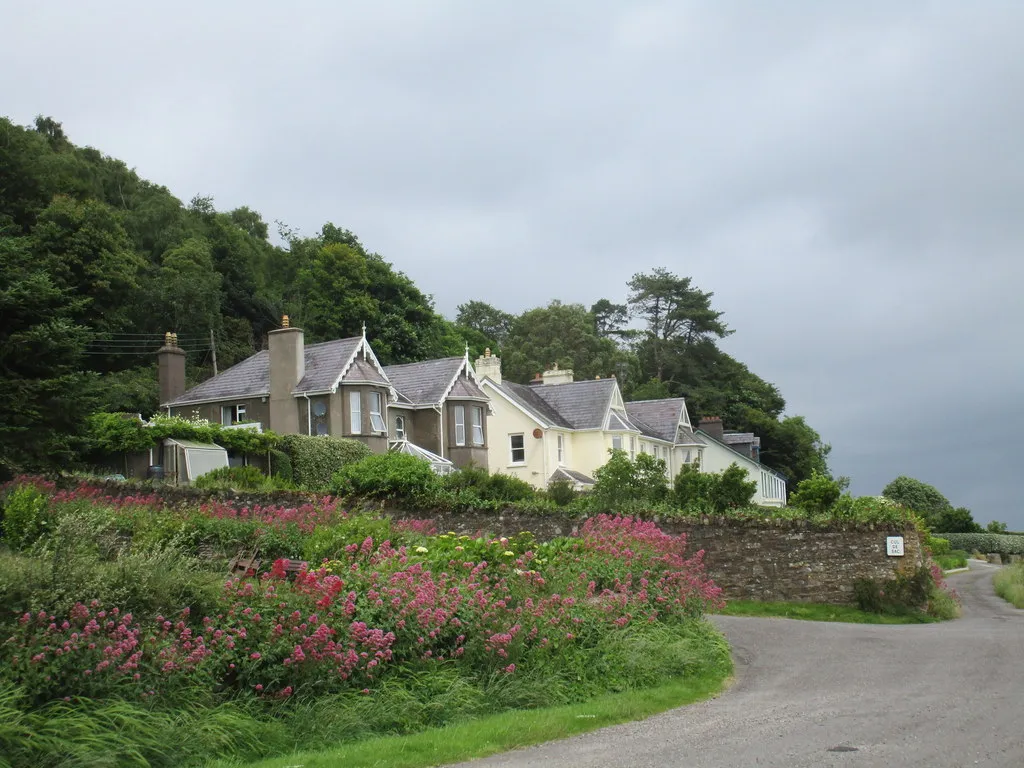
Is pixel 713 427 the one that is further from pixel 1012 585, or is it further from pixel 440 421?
pixel 1012 585

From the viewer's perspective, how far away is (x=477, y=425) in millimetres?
49812

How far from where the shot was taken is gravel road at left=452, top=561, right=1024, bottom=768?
30.2ft

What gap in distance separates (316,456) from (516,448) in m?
16.7

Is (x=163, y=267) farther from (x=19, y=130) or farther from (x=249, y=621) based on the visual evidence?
(x=249, y=621)

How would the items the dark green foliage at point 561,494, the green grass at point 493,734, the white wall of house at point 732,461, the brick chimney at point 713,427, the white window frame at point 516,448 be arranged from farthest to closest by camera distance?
the brick chimney at point 713,427, the white wall of house at point 732,461, the white window frame at point 516,448, the dark green foliage at point 561,494, the green grass at point 493,734

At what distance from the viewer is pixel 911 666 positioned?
1545 centimetres

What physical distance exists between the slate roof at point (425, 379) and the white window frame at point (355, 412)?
18.1 ft

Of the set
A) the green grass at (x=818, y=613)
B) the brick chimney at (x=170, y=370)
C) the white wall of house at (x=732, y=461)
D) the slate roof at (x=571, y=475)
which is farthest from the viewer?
the white wall of house at (x=732, y=461)

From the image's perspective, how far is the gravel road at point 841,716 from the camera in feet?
30.2

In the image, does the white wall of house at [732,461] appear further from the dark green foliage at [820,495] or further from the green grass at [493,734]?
the green grass at [493,734]

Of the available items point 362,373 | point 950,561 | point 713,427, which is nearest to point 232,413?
point 362,373

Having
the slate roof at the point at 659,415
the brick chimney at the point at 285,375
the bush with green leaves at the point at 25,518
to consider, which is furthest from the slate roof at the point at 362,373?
the bush with green leaves at the point at 25,518

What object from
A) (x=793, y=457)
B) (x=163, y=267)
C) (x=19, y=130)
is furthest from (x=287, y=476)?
(x=793, y=457)

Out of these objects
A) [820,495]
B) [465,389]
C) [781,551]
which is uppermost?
[465,389]
